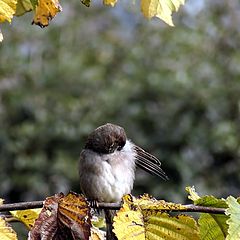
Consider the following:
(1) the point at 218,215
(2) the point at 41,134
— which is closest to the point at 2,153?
(2) the point at 41,134

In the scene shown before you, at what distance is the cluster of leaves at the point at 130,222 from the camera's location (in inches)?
47.0

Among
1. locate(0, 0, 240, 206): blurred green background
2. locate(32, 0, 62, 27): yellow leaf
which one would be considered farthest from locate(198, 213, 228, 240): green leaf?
locate(0, 0, 240, 206): blurred green background

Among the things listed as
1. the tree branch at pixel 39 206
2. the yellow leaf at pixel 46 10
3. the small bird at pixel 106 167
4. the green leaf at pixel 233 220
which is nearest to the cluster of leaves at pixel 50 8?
the yellow leaf at pixel 46 10

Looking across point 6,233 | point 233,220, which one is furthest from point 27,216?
point 233,220

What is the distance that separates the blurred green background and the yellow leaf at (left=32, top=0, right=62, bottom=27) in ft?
12.4

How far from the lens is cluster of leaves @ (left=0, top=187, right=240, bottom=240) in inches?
47.0

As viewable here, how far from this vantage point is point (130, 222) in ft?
3.93

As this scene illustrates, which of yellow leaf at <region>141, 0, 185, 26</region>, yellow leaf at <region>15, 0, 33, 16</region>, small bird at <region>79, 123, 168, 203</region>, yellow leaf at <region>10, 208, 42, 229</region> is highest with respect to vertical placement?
small bird at <region>79, 123, 168, 203</region>

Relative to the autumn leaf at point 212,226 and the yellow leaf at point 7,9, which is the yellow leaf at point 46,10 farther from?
the autumn leaf at point 212,226

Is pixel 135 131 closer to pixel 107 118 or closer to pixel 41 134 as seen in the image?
pixel 107 118

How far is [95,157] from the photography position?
235 centimetres

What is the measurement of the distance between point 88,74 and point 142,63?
1.38 feet

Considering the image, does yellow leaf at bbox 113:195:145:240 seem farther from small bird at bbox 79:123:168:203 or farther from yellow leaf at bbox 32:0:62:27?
small bird at bbox 79:123:168:203

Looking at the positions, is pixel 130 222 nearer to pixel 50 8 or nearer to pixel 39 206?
pixel 39 206
